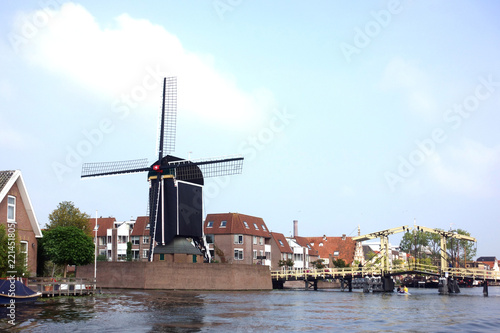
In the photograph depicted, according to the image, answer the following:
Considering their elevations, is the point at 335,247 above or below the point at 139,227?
below

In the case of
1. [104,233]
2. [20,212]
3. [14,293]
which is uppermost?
[20,212]

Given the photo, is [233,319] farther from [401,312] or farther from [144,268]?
[144,268]

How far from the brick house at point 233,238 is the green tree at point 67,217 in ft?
74.7

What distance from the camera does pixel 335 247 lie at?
417ft

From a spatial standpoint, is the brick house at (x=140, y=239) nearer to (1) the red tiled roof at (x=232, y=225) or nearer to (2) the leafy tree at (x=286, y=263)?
(1) the red tiled roof at (x=232, y=225)

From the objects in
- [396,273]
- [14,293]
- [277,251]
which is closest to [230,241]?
[277,251]

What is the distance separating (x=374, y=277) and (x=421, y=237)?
6929 centimetres

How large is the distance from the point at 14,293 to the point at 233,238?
191ft

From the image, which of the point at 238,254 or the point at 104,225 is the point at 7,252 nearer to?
the point at 238,254

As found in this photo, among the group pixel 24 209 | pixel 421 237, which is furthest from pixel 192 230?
pixel 421 237

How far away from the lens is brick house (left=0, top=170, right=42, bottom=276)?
118 feet

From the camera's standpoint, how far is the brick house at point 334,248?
124062mm

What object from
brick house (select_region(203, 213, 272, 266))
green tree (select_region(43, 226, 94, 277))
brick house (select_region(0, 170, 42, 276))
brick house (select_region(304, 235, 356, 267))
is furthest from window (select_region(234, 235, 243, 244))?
brick house (select_region(0, 170, 42, 276))

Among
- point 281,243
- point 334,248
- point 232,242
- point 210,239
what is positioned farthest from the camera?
point 334,248
